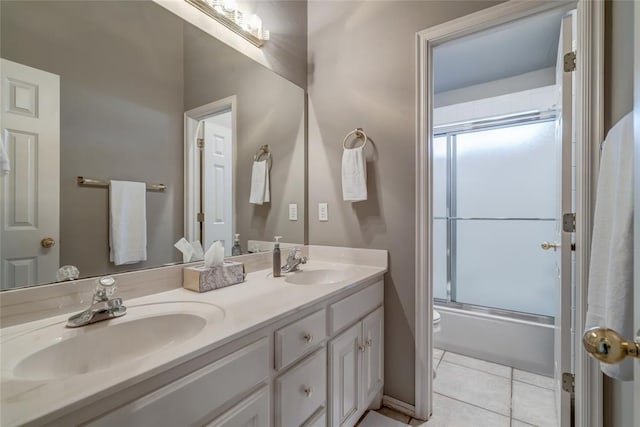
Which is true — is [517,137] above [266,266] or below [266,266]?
above

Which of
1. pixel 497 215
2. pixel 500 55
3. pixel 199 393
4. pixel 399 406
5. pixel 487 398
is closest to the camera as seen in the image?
pixel 199 393

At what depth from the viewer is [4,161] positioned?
824 millimetres

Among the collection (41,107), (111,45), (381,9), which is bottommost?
(41,107)

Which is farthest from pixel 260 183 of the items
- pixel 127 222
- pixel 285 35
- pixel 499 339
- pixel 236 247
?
pixel 499 339

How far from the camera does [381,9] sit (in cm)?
169

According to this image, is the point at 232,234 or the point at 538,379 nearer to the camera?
the point at 232,234

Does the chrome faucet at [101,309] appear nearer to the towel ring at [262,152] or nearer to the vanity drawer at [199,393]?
the vanity drawer at [199,393]

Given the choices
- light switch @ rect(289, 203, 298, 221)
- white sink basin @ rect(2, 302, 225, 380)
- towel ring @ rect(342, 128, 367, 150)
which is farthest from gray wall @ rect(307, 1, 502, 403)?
white sink basin @ rect(2, 302, 225, 380)

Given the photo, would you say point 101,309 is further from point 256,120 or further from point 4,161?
point 256,120

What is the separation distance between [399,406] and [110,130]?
1.98 m

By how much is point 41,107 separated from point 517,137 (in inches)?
129

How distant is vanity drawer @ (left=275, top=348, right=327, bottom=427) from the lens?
956mm

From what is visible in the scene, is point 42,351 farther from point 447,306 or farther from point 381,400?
point 447,306

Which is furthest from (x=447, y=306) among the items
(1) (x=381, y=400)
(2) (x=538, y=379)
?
(1) (x=381, y=400)
